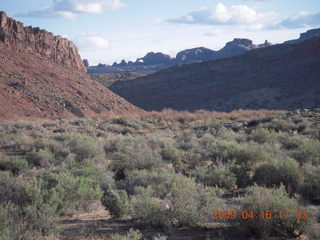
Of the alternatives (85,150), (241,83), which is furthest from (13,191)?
(241,83)

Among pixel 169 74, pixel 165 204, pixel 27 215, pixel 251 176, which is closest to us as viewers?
pixel 27 215

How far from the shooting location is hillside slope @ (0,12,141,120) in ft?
119

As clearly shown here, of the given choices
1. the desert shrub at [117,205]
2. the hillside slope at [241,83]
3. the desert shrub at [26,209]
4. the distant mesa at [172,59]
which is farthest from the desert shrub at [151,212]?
the distant mesa at [172,59]

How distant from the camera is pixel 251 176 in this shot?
424 inches

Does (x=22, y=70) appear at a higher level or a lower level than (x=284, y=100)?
higher

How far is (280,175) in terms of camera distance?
9.45m

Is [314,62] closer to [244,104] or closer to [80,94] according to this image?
[244,104]

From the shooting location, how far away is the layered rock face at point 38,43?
4494cm

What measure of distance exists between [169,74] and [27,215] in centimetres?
7195

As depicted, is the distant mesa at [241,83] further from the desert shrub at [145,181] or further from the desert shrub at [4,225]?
the desert shrub at [4,225]

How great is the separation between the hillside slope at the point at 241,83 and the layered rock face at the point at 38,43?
1836 cm

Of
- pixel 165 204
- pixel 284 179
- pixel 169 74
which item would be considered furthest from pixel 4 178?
pixel 169 74

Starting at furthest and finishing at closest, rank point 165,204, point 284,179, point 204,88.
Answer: point 204,88 < point 284,179 < point 165,204
